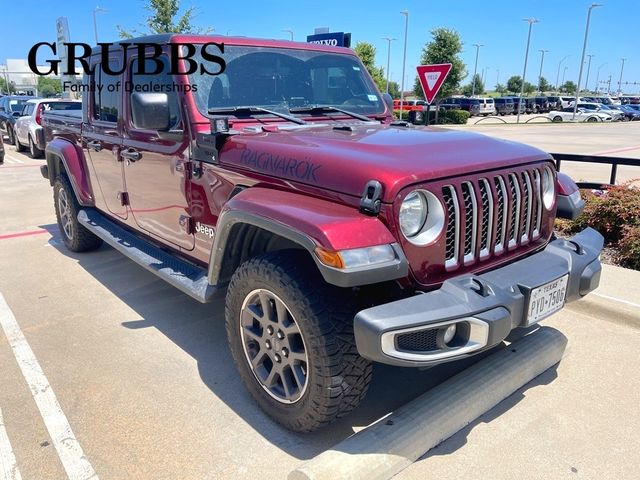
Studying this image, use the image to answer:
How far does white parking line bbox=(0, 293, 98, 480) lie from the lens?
102 inches

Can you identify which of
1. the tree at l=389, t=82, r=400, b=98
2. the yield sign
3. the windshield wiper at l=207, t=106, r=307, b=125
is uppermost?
the tree at l=389, t=82, r=400, b=98

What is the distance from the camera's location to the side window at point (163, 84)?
11.5ft

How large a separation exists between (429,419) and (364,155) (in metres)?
1.30

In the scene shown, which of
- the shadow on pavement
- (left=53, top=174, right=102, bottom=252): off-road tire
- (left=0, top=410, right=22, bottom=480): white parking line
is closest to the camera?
(left=0, top=410, right=22, bottom=480): white parking line

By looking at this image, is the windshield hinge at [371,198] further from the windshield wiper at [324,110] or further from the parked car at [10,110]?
the parked car at [10,110]

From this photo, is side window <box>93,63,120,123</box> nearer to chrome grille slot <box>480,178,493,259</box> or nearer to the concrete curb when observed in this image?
chrome grille slot <box>480,178,493,259</box>

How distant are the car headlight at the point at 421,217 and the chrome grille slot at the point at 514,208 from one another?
0.61 meters

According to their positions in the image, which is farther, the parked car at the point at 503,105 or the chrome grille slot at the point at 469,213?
the parked car at the point at 503,105

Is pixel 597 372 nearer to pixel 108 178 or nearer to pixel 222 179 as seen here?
pixel 222 179

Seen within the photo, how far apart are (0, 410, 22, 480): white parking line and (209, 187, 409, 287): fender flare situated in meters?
1.58

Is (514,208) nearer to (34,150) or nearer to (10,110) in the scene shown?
(34,150)

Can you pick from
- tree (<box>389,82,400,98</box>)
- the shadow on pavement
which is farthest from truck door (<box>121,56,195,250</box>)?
tree (<box>389,82,400,98</box>)

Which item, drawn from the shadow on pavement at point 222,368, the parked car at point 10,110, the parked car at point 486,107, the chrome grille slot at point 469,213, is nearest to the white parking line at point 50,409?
the shadow on pavement at point 222,368

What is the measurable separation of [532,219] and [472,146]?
1.83ft
